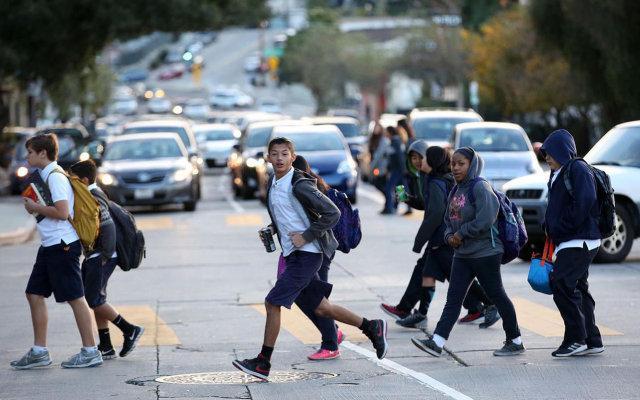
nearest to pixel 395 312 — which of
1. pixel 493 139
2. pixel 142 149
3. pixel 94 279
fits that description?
pixel 94 279

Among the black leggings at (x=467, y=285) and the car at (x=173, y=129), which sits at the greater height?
the black leggings at (x=467, y=285)

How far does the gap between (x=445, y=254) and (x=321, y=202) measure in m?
2.64

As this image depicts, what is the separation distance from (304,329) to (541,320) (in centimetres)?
211

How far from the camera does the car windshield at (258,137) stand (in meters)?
33.2

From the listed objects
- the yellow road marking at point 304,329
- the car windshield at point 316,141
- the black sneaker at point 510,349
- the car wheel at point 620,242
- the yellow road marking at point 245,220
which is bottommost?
the yellow road marking at point 245,220

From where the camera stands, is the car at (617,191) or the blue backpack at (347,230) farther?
the car at (617,191)

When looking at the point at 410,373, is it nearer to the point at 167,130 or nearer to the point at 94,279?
the point at 94,279

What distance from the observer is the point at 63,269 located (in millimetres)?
10766

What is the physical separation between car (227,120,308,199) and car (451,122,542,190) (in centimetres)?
480

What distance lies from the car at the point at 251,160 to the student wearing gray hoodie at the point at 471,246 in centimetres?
1884

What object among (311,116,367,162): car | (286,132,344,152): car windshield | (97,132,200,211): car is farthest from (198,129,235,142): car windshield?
(97,132,200,211): car

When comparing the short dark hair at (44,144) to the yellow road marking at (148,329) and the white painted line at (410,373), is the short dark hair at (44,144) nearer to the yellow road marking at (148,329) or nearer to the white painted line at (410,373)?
the yellow road marking at (148,329)

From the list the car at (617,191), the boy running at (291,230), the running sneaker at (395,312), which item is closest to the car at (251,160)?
the car at (617,191)

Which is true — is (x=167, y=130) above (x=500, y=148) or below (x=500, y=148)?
below
